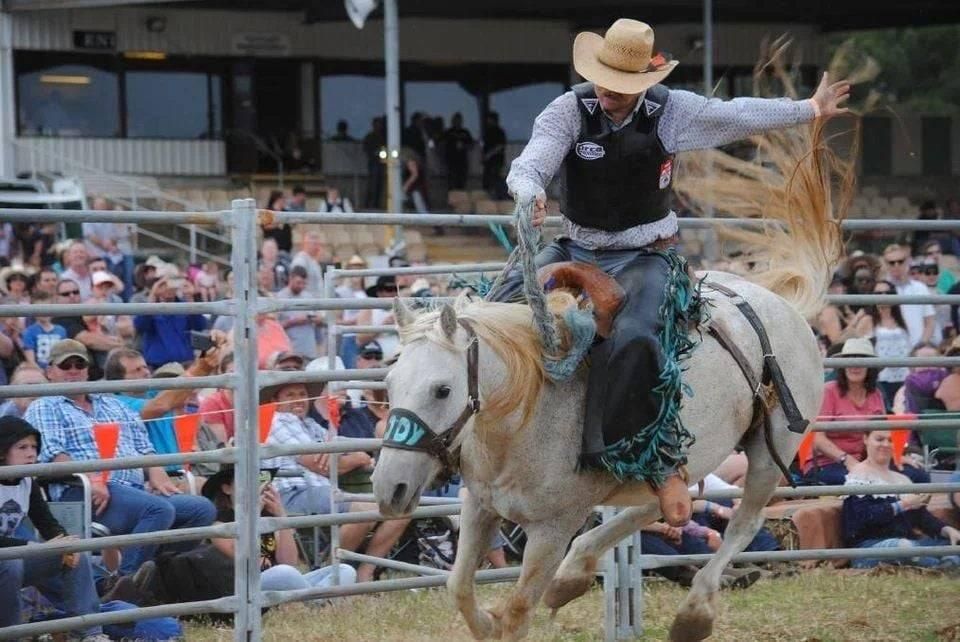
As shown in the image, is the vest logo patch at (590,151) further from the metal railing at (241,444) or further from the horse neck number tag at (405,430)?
the horse neck number tag at (405,430)

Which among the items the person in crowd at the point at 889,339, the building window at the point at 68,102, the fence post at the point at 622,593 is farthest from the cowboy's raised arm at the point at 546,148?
the building window at the point at 68,102

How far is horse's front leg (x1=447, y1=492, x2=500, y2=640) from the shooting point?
5.45 metres

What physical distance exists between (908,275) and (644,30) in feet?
25.0

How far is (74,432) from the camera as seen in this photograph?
7.02 metres

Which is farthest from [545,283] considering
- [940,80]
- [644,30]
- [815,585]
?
[940,80]

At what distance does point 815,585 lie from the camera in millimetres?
8086

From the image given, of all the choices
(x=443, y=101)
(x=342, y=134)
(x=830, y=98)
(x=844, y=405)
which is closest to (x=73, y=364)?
(x=830, y=98)

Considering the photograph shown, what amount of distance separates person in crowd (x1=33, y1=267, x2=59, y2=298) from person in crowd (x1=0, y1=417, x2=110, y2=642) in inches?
163

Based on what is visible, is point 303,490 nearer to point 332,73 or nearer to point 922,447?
point 922,447

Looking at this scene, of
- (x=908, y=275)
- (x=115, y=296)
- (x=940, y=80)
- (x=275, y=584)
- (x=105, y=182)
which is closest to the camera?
(x=275, y=584)

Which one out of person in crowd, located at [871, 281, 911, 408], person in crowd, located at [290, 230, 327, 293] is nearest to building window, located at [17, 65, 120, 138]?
person in crowd, located at [290, 230, 327, 293]

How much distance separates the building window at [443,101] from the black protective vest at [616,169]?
69.9 feet

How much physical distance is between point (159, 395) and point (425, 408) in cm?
324

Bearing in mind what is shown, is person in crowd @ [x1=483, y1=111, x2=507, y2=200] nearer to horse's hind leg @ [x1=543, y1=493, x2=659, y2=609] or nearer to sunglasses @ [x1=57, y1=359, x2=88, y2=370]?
sunglasses @ [x1=57, y1=359, x2=88, y2=370]
